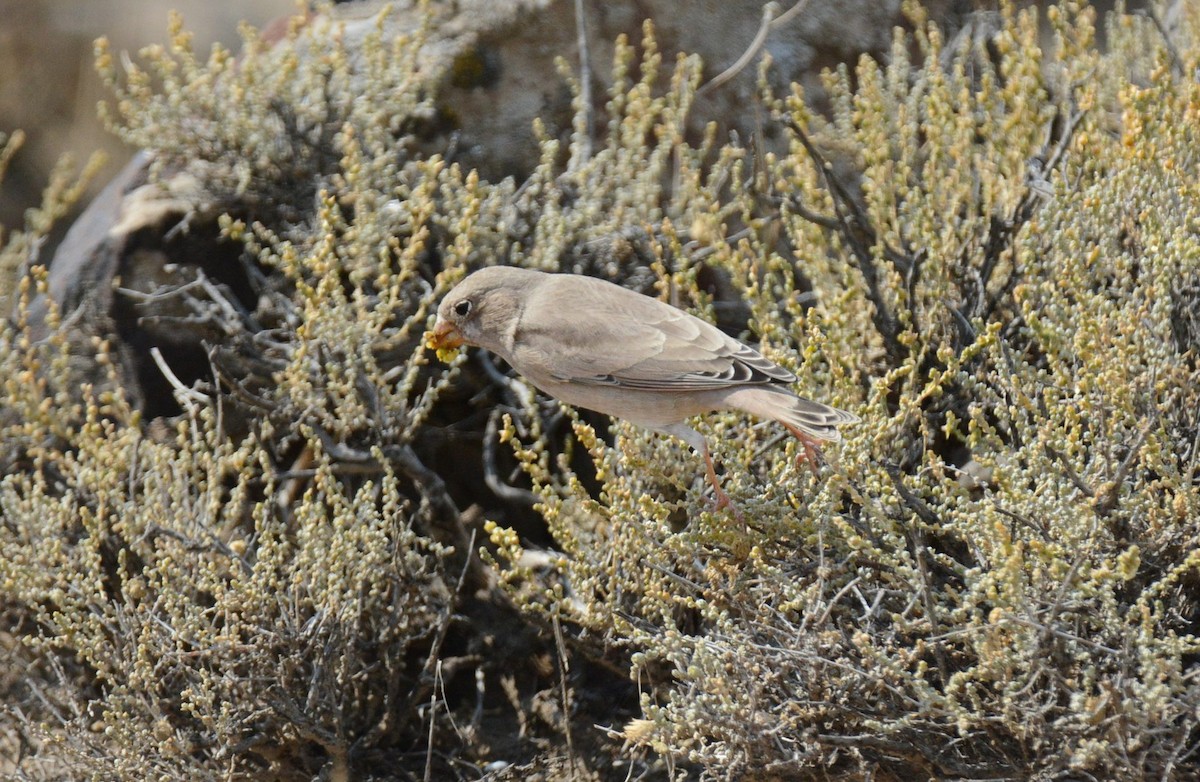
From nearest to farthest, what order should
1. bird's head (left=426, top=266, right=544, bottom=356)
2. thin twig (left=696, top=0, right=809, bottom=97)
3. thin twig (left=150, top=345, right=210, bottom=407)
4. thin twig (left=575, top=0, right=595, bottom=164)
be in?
bird's head (left=426, top=266, right=544, bottom=356) → thin twig (left=150, top=345, right=210, bottom=407) → thin twig (left=575, top=0, right=595, bottom=164) → thin twig (left=696, top=0, right=809, bottom=97)

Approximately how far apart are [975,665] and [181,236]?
11.3 feet

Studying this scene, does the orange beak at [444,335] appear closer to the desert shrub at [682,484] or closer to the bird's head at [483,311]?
the bird's head at [483,311]

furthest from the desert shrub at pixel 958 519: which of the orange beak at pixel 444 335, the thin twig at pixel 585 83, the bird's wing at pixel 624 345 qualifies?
the thin twig at pixel 585 83

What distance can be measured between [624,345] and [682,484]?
426 millimetres

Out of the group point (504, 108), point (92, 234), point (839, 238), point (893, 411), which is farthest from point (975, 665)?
point (92, 234)

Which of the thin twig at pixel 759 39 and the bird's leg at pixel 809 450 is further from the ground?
the thin twig at pixel 759 39

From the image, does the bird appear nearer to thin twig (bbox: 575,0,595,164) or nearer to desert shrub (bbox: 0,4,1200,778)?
desert shrub (bbox: 0,4,1200,778)

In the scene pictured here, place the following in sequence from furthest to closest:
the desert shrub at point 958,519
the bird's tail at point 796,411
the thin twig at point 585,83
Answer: the thin twig at point 585,83
the bird's tail at point 796,411
the desert shrub at point 958,519

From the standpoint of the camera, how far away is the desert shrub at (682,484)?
263 centimetres

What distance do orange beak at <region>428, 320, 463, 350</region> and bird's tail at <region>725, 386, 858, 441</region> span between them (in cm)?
95

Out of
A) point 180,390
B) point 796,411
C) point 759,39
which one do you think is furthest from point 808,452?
point 759,39

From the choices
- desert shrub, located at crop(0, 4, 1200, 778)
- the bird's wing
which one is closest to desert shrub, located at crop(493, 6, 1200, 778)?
desert shrub, located at crop(0, 4, 1200, 778)

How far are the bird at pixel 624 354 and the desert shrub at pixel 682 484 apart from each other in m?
A: 0.13

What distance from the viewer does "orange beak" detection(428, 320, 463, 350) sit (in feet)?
11.6
